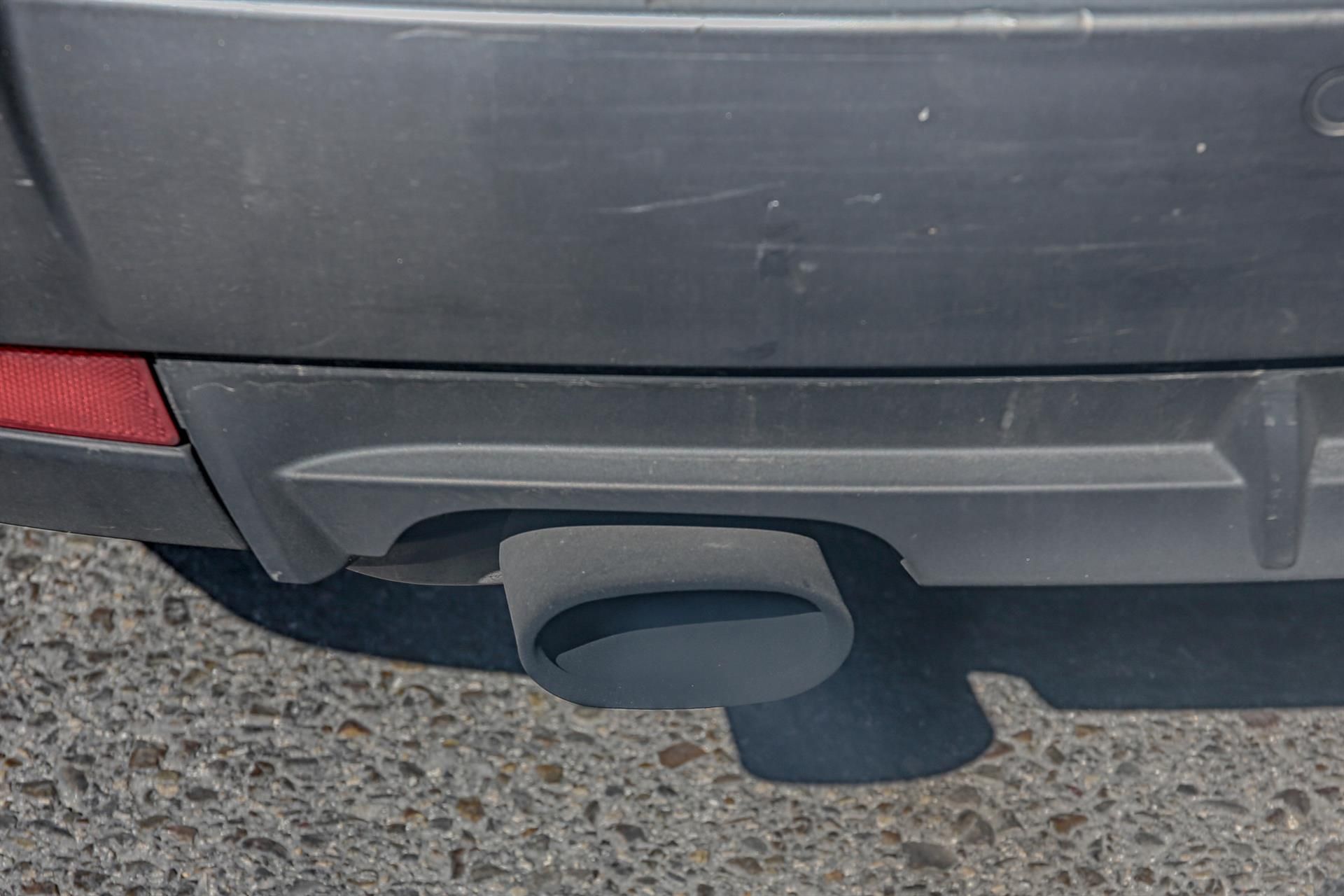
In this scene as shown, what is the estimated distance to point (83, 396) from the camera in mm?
1285

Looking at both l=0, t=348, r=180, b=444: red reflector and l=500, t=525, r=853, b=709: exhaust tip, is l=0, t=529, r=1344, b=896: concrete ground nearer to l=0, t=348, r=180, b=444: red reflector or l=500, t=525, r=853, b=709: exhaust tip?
l=500, t=525, r=853, b=709: exhaust tip

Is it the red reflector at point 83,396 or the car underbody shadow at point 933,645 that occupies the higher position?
the red reflector at point 83,396

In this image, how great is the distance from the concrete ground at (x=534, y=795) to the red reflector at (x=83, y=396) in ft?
2.10

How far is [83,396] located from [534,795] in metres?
0.79

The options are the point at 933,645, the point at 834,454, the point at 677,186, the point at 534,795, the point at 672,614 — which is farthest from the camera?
the point at 933,645

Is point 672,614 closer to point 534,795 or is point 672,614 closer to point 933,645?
point 534,795

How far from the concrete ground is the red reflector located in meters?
0.64

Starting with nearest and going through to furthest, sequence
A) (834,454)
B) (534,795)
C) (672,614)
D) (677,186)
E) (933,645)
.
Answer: (677,186) → (834,454) → (672,614) → (534,795) → (933,645)

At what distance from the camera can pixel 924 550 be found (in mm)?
1343

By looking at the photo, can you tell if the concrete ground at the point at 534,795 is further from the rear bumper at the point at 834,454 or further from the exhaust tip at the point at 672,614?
the rear bumper at the point at 834,454

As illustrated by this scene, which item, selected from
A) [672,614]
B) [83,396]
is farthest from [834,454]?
[83,396]

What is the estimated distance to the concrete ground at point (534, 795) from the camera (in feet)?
5.42

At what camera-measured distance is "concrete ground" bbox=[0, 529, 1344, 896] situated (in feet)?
5.42

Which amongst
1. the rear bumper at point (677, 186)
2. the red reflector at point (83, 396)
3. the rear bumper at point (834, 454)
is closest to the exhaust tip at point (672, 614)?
the rear bumper at point (834, 454)
